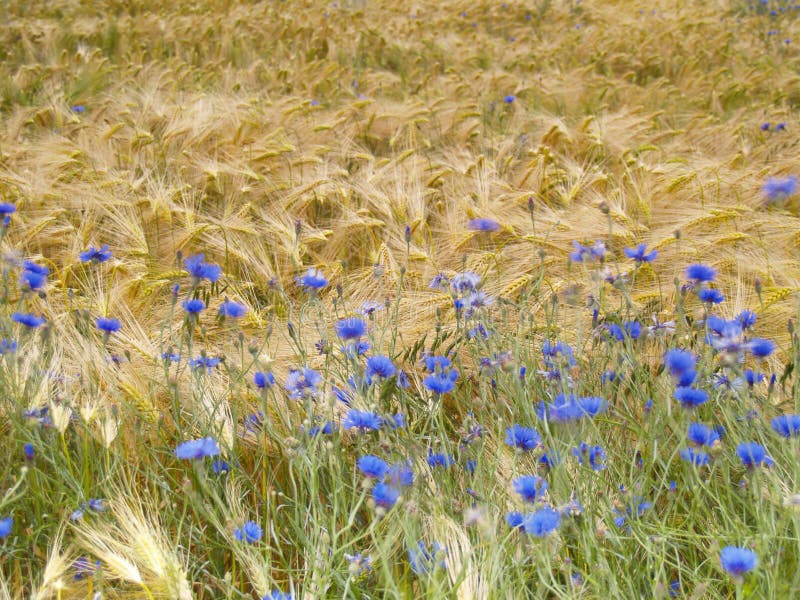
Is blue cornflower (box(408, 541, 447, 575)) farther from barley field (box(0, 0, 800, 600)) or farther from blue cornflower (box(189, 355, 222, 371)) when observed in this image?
blue cornflower (box(189, 355, 222, 371))

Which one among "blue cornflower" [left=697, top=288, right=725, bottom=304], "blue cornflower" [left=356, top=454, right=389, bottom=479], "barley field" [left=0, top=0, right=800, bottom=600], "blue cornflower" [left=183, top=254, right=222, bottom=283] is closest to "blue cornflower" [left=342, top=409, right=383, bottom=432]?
"barley field" [left=0, top=0, right=800, bottom=600]

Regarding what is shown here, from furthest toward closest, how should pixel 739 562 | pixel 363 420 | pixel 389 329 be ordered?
1. pixel 389 329
2. pixel 363 420
3. pixel 739 562

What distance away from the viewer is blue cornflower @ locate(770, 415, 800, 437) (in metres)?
1.33

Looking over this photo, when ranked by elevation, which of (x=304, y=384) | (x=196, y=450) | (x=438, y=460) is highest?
(x=196, y=450)

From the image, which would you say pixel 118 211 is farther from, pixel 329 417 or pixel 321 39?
pixel 321 39

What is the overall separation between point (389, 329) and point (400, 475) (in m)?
0.99

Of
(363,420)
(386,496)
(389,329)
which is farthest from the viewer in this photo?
(389,329)

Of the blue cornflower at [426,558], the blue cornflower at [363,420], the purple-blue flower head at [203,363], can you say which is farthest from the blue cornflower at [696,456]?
the purple-blue flower head at [203,363]

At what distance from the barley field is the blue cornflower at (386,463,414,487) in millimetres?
15

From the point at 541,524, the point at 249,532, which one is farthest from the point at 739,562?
the point at 249,532

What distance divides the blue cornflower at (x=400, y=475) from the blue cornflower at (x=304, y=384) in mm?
242

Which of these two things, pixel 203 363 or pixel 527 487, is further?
pixel 203 363

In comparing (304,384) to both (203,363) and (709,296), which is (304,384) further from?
(709,296)

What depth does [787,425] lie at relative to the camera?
1.36 m
